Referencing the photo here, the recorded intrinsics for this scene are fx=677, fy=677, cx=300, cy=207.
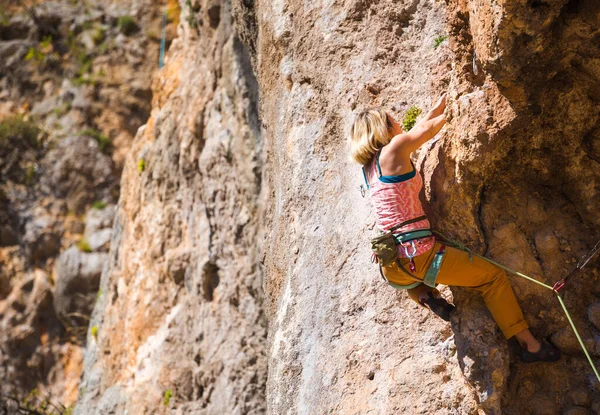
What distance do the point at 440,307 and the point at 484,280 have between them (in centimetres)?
34

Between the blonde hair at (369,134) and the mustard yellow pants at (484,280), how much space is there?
0.71 m

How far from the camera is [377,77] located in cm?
514

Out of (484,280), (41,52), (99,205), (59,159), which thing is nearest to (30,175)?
(59,159)

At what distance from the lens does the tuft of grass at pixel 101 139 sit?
52.4ft

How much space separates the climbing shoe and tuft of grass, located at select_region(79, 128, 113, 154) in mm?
13523

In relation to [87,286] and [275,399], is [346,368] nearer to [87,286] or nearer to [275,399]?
[275,399]

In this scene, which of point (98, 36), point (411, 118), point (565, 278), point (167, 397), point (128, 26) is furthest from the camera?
point (98, 36)

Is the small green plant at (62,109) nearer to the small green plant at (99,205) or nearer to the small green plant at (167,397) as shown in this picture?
the small green plant at (99,205)

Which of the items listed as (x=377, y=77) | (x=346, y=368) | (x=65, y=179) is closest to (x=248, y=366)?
(x=346, y=368)

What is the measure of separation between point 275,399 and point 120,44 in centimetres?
1352

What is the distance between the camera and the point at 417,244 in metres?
4.09

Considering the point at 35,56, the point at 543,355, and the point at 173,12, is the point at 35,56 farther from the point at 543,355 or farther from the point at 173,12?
the point at 543,355

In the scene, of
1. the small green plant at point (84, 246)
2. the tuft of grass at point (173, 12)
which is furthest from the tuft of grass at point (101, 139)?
the tuft of grass at point (173, 12)

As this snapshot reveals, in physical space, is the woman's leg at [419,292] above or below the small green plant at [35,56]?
above
